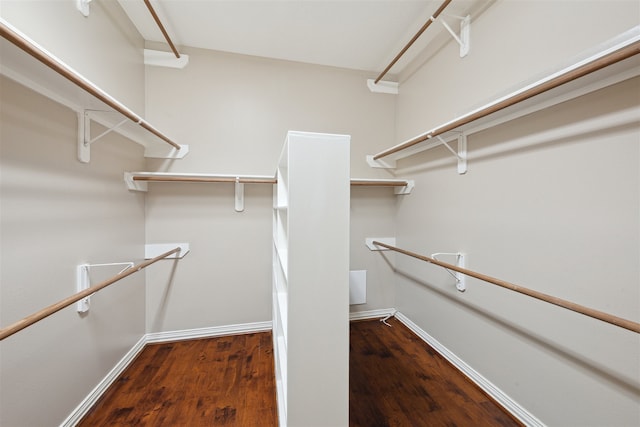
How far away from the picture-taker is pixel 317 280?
3.01 feet

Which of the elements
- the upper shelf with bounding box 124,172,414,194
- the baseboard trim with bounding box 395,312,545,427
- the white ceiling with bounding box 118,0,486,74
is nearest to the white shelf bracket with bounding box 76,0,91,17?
the white ceiling with bounding box 118,0,486,74

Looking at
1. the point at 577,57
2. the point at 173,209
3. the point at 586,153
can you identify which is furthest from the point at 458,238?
the point at 173,209

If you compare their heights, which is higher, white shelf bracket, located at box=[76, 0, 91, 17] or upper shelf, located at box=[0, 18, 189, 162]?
white shelf bracket, located at box=[76, 0, 91, 17]

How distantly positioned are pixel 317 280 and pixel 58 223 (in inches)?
48.8

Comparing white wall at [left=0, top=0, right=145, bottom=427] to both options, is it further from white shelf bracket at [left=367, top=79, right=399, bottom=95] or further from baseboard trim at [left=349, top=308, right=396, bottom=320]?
white shelf bracket at [left=367, top=79, right=399, bottom=95]

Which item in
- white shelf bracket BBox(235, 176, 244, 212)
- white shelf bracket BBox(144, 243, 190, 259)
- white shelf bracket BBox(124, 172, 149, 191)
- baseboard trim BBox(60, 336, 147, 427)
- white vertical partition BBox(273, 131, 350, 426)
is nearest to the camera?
white vertical partition BBox(273, 131, 350, 426)

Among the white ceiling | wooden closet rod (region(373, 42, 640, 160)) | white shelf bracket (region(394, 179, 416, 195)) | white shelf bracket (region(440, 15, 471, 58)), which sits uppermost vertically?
the white ceiling

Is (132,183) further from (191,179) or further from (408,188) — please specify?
(408,188)

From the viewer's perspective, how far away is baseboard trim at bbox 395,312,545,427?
1.23 metres

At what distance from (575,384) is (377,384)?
0.94 meters

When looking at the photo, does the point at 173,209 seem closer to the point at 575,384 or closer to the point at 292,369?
the point at 292,369

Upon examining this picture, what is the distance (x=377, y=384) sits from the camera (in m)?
1.51

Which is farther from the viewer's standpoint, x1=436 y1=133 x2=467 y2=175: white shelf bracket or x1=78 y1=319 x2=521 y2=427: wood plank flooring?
x1=436 y1=133 x2=467 y2=175: white shelf bracket

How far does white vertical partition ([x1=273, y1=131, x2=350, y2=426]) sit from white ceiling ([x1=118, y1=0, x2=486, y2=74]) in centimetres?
135
